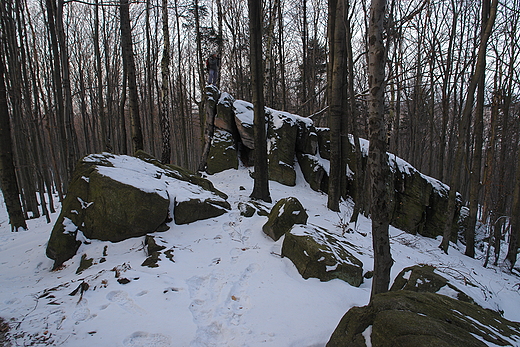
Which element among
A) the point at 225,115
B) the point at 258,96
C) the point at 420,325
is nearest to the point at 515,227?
the point at 258,96

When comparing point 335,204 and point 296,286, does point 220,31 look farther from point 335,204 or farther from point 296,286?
point 296,286

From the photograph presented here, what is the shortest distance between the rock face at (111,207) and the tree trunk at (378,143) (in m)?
4.10

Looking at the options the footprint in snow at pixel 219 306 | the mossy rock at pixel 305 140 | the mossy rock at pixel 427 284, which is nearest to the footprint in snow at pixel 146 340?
the footprint in snow at pixel 219 306

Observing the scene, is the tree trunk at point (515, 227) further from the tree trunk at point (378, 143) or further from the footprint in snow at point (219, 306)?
the footprint in snow at point (219, 306)

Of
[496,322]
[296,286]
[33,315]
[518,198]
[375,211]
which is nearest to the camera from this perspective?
[496,322]

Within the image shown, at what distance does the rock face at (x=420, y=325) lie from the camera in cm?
150

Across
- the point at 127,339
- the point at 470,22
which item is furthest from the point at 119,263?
the point at 470,22

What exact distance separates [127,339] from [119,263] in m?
1.95

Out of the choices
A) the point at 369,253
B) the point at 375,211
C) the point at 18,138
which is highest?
the point at 18,138

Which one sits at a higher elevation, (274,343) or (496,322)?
(496,322)

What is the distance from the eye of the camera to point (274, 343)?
2496 mm

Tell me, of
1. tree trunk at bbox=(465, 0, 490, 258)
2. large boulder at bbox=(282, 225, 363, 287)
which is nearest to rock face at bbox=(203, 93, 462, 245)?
tree trunk at bbox=(465, 0, 490, 258)

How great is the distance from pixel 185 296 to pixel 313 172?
8.17 m

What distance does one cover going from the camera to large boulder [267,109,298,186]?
33.3 feet
